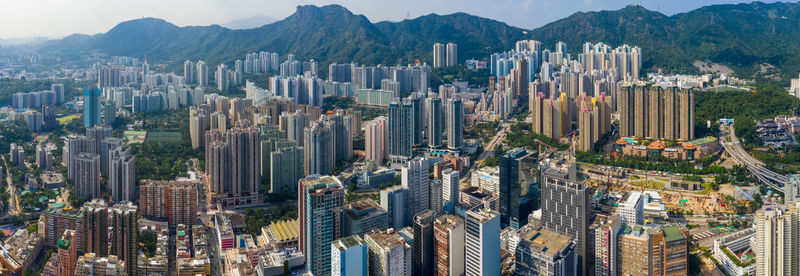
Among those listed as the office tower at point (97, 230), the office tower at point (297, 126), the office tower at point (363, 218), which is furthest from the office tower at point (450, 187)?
the office tower at point (297, 126)

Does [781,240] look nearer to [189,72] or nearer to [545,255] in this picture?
[545,255]

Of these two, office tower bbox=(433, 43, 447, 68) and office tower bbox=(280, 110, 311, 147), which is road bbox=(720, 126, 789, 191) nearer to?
office tower bbox=(280, 110, 311, 147)

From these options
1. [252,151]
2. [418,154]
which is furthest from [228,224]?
[418,154]

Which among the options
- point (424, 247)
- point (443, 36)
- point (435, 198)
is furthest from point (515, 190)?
point (443, 36)

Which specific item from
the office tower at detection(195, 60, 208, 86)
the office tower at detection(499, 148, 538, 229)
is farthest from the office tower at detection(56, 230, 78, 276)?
Result: the office tower at detection(195, 60, 208, 86)

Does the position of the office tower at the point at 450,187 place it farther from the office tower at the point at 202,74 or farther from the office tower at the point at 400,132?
the office tower at the point at 202,74

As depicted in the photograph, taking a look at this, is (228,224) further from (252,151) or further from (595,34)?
(595,34)
